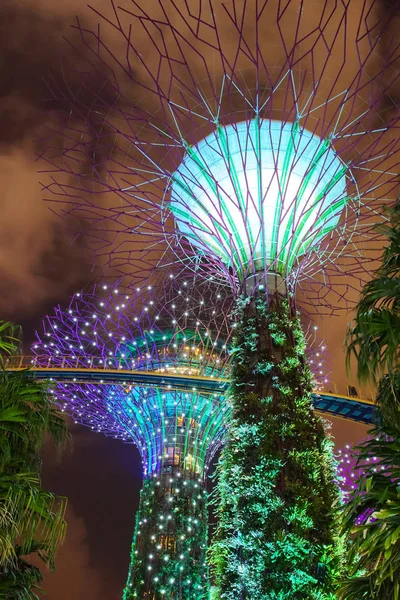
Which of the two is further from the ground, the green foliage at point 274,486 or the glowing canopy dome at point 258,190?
the glowing canopy dome at point 258,190

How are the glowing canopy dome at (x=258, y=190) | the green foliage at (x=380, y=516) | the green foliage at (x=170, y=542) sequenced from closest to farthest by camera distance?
the green foliage at (x=380, y=516), the glowing canopy dome at (x=258, y=190), the green foliage at (x=170, y=542)

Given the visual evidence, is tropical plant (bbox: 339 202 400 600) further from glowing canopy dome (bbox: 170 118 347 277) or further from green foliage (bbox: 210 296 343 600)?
glowing canopy dome (bbox: 170 118 347 277)

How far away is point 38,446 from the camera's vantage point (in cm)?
653

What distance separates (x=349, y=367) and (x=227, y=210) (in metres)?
5.27

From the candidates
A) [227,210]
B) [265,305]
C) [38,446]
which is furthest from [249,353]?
[38,446]

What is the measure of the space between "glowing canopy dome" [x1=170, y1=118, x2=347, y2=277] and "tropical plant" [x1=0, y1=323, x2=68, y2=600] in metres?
4.50

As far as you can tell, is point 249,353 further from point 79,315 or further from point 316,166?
point 79,315

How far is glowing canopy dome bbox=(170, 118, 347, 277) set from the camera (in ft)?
31.4

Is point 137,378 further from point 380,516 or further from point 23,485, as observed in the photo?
point 380,516

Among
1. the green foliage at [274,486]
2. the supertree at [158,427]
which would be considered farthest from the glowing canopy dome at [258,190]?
the supertree at [158,427]

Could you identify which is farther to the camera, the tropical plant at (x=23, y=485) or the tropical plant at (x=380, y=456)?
the tropical plant at (x=23, y=485)

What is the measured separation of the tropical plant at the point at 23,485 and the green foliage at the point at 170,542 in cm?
1699

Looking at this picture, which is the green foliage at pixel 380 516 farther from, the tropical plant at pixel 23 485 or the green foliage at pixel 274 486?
the tropical plant at pixel 23 485

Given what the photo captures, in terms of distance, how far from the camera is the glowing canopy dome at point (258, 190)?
956cm
